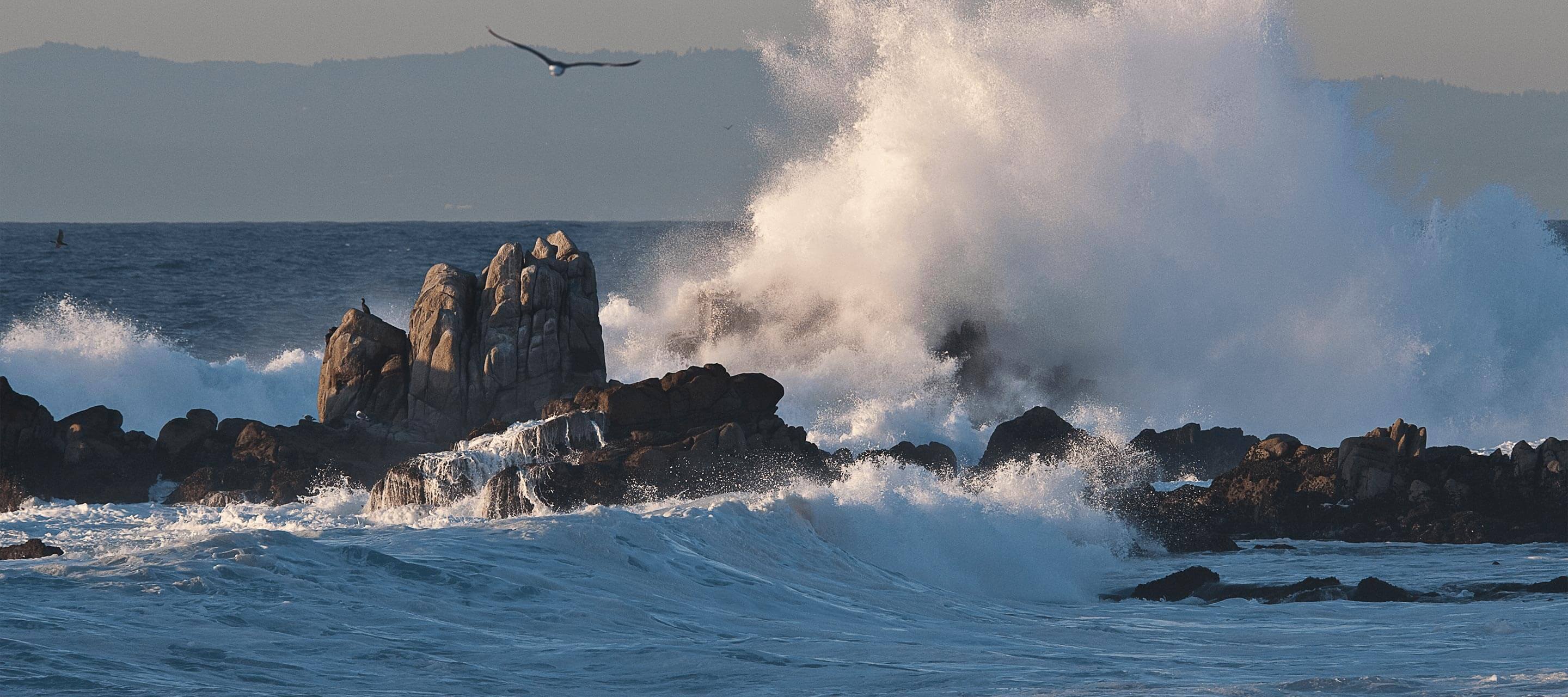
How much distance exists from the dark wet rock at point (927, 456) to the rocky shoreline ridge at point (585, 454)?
0.04m

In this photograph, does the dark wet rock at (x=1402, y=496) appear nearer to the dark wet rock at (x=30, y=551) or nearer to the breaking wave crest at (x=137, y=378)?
the dark wet rock at (x=30, y=551)

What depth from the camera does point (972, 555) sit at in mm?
18047

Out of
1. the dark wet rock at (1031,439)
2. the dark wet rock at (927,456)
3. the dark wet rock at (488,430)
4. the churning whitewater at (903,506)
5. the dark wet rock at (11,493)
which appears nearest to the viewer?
the churning whitewater at (903,506)

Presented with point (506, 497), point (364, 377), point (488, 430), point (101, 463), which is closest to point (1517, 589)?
point (506, 497)

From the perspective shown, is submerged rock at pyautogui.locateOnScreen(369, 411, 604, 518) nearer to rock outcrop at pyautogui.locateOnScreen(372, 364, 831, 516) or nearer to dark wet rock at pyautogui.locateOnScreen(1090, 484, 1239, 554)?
rock outcrop at pyautogui.locateOnScreen(372, 364, 831, 516)

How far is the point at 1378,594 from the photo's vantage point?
15.1m

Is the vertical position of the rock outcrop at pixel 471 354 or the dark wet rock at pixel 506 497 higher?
the rock outcrop at pixel 471 354

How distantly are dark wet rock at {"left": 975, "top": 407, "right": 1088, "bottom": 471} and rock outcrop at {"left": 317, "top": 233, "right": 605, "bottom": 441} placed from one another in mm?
5869

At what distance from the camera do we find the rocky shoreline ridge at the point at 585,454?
64.1 feet

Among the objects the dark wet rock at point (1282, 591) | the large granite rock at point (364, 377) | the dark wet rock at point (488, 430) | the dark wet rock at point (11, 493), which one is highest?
the large granite rock at point (364, 377)

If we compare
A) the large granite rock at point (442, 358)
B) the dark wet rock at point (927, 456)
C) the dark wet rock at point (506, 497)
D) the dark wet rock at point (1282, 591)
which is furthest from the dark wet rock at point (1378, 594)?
the large granite rock at point (442, 358)

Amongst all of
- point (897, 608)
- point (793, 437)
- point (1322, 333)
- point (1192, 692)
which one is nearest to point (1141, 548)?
point (793, 437)

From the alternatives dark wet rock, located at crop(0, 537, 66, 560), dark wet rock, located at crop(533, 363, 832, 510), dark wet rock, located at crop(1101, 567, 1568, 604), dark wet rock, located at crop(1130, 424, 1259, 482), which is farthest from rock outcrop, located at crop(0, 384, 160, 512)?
dark wet rock, located at crop(1130, 424, 1259, 482)

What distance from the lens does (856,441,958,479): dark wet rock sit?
22.2m
